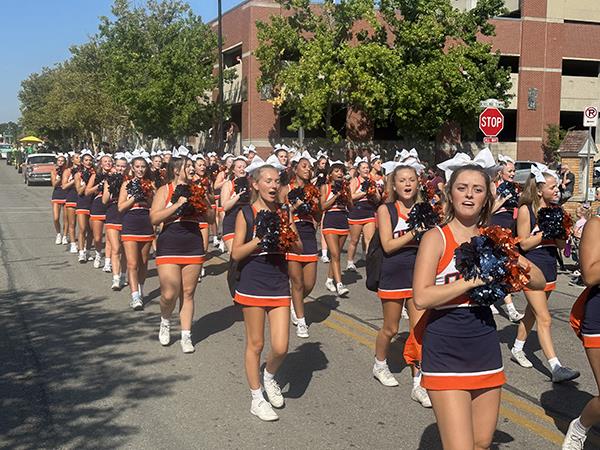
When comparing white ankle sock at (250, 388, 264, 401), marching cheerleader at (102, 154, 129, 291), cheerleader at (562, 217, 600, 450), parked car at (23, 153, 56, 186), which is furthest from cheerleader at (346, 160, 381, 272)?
parked car at (23, 153, 56, 186)

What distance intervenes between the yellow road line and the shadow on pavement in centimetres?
275

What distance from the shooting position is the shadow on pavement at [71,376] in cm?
523

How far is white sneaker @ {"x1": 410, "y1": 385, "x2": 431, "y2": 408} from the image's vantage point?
5750 millimetres

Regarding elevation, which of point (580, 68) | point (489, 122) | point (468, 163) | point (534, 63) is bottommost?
point (468, 163)

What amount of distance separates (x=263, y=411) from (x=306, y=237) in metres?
3.26

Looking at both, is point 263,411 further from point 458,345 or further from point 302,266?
point 302,266

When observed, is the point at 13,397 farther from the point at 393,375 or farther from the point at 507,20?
the point at 507,20

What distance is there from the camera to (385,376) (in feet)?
20.6

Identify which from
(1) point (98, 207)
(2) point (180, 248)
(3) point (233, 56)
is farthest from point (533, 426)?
(3) point (233, 56)

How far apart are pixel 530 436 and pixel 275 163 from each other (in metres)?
2.77

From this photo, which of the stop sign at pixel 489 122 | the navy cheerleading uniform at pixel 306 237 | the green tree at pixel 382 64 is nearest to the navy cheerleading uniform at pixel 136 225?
the navy cheerleading uniform at pixel 306 237

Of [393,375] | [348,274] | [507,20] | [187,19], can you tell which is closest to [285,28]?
[187,19]

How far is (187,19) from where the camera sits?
119ft

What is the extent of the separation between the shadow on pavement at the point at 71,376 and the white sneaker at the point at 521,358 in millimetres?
3259
